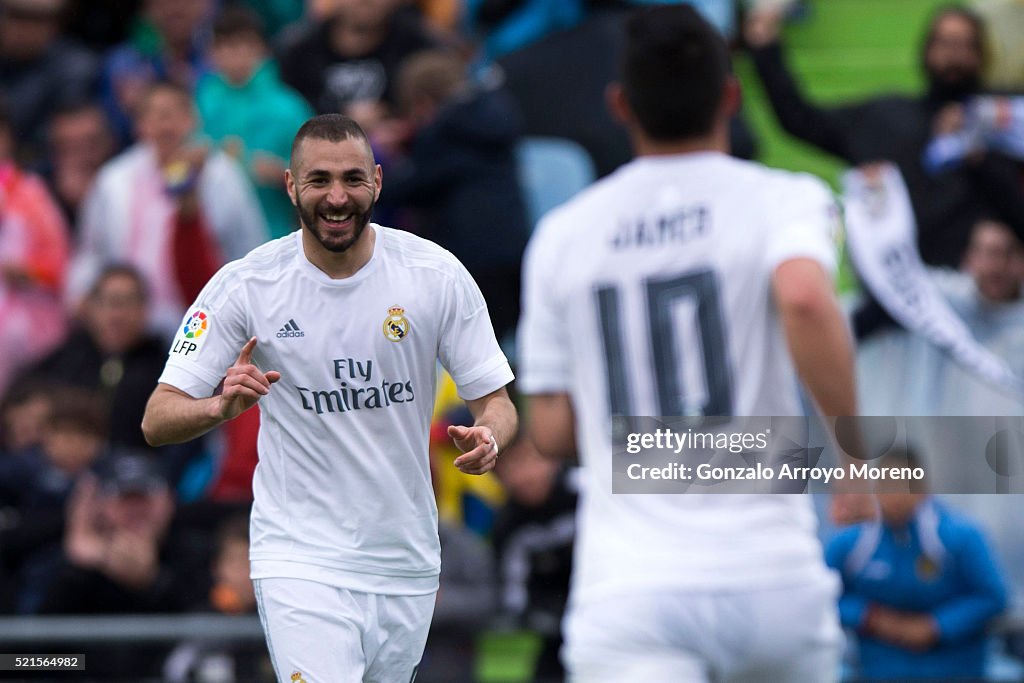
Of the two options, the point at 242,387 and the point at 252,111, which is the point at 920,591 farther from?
the point at 242,387

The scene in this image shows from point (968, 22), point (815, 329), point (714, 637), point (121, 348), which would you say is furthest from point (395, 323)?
point (968, 22)

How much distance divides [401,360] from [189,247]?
2267mm

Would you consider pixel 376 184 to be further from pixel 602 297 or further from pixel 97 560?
pixel 97 560

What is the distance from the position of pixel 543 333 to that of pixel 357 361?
40.2 inches

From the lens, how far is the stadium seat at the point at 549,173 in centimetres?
880

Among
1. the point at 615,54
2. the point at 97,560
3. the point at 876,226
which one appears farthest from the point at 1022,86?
the point at 97,560

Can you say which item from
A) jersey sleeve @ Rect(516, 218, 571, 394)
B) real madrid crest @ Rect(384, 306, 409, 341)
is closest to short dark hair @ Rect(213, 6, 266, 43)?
jersey sleeve @ Rect(516, 218, 571, 394)

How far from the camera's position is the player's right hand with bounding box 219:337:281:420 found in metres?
3.36

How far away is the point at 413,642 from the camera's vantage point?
Result: 396 centimetres

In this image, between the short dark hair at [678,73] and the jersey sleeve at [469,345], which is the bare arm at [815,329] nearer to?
the short dark hair at [678,73]

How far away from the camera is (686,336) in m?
4.26

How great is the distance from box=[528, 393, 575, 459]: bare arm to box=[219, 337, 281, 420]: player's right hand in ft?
4.19

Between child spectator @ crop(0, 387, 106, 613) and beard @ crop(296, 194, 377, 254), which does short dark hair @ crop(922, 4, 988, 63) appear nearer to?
child spectator @ crop(0, 387, 106, 613)

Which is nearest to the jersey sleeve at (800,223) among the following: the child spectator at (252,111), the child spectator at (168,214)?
the child spectator at (168,214)
